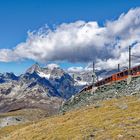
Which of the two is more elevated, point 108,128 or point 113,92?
point 113,92

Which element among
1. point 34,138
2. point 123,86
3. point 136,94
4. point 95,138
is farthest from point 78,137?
point 123,86

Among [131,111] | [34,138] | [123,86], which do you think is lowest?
[34,138]

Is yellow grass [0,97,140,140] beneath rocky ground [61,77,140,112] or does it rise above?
beneath

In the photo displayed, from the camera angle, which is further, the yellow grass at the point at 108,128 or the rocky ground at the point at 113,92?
the rocky ground at the point at 113,92

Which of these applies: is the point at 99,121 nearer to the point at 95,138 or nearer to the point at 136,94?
the point at 95,138

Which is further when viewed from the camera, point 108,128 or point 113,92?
point 113,92

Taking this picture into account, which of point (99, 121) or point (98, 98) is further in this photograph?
point (98, 98)

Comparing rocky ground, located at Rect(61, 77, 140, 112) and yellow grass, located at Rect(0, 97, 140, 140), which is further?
rocky ground, located at Rect(61, 77, 140, 112)

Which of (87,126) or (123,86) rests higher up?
(123,86)

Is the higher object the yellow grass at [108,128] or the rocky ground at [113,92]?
the rocky ground at [113,92]

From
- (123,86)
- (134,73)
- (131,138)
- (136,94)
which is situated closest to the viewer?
(131,138)

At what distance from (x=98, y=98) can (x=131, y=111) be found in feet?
140

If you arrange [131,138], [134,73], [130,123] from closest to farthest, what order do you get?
1. [131,138]
2. [130,123]
3. [134,73]

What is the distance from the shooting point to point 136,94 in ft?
258
